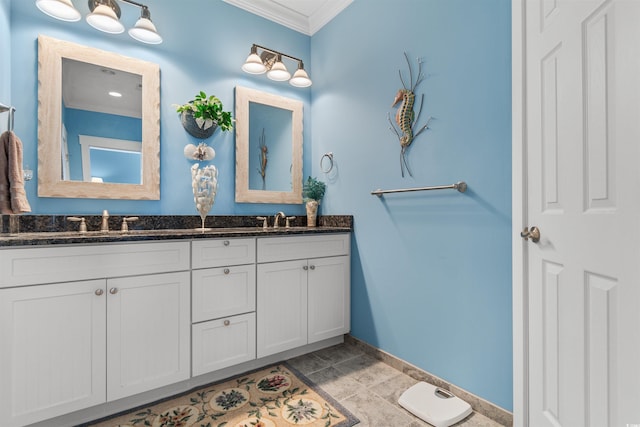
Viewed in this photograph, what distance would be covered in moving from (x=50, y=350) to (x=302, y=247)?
1424 millimetres

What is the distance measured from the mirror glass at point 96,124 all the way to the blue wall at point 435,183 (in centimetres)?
144

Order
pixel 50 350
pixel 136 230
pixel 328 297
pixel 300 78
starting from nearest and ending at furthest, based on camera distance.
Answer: pixel 50 350, pixel 136 230, pixel 328 297, pixel 300 78

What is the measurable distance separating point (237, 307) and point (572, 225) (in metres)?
1.72

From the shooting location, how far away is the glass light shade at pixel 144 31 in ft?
6.52

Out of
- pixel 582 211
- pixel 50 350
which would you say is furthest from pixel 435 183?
pixel 50 350

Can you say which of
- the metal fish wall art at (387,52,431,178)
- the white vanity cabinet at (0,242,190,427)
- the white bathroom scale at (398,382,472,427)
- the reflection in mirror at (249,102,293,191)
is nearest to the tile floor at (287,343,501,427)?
the white bathroom scale at (398,382,472,427)

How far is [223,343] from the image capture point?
6.27ft

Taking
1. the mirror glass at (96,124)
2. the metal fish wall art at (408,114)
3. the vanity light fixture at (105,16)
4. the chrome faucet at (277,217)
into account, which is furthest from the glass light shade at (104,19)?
the metal fish wall art at (408,114)

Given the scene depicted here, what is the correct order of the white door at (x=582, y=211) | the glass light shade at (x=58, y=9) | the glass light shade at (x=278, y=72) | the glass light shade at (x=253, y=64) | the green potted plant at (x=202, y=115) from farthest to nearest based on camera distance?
the glass light shade at (x=278, y=72), the glass light shade at (x=253, y=64), the green potted plant at (x=202, y=115), the glass light shade at (x=58, y=9), the white door at (x=582, y=211)

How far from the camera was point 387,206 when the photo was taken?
7.31 feet

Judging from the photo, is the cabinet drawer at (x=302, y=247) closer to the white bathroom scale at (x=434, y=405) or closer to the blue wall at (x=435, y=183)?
the blue wall at (x=435, y=183)

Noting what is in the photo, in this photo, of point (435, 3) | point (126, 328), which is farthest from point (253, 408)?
point (435, 3)

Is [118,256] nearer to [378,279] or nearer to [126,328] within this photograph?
[126,328]

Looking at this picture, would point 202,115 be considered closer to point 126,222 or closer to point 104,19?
point 104,19
